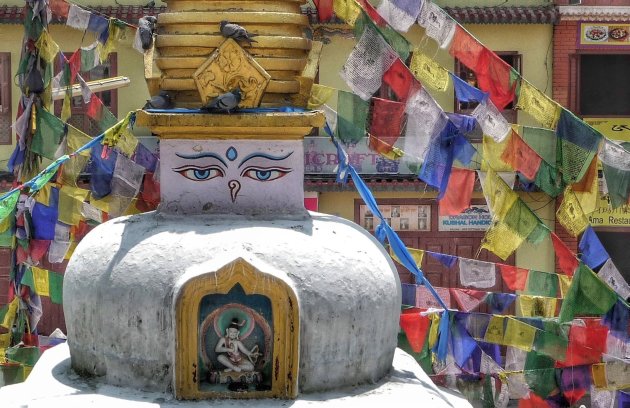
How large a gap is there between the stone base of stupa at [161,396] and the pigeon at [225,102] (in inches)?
97.9

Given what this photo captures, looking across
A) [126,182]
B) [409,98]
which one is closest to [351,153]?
[126,182]

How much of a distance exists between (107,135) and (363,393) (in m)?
3.98

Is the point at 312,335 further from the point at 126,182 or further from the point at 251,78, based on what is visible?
the point at 126,182

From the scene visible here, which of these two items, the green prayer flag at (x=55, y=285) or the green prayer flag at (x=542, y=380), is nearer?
the green prayer flag at (x=542, y=380)

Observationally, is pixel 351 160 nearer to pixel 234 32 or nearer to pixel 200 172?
pixel 200 172

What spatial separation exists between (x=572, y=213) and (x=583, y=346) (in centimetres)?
151

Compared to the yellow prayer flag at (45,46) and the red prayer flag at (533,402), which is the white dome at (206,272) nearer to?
A: the red prayer flag at (533,402)

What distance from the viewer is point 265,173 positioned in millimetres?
11273

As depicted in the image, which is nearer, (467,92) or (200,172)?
(200,172)

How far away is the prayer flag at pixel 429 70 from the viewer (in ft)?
45.2

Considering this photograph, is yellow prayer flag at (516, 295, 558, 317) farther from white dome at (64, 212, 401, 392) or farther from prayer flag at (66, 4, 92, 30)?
prayer flag at (66, 4, 92, 30)

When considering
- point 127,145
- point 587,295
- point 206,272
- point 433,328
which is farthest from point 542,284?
point 206,272

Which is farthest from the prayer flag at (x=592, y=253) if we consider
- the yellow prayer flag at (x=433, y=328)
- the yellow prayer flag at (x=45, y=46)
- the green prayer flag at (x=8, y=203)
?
the yellow prayer flag at (x=45, y=46)

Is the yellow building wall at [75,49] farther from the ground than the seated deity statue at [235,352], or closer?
farther from the ground
